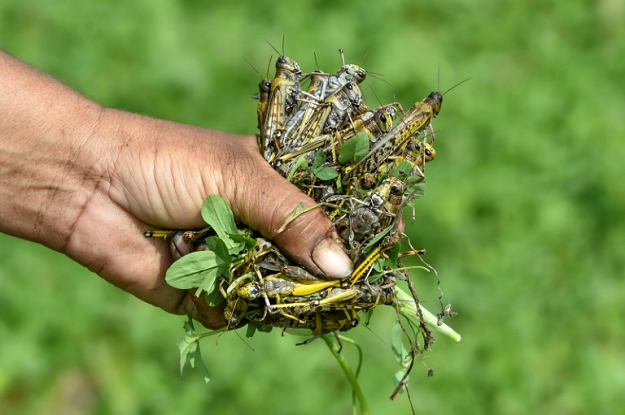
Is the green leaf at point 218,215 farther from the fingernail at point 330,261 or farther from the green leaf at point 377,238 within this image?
the green leaf at point 377,238

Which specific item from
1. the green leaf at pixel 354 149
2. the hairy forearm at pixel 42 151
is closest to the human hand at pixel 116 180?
the hairy forearm at pixel 42 151

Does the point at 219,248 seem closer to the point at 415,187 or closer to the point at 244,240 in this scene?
the point at 244,240

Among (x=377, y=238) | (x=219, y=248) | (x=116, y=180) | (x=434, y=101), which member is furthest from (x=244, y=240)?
(x=434, y=101)

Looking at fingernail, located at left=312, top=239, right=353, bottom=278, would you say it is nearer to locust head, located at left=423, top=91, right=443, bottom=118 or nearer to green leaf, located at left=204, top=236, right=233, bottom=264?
green leaf, located at left=204, top=236, right=233, bottom=264

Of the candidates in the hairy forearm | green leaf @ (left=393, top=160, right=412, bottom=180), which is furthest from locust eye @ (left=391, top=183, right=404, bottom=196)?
the hairy forearm

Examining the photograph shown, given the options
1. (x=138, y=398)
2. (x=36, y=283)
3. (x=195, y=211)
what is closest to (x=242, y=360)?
(x=138, y=398)
